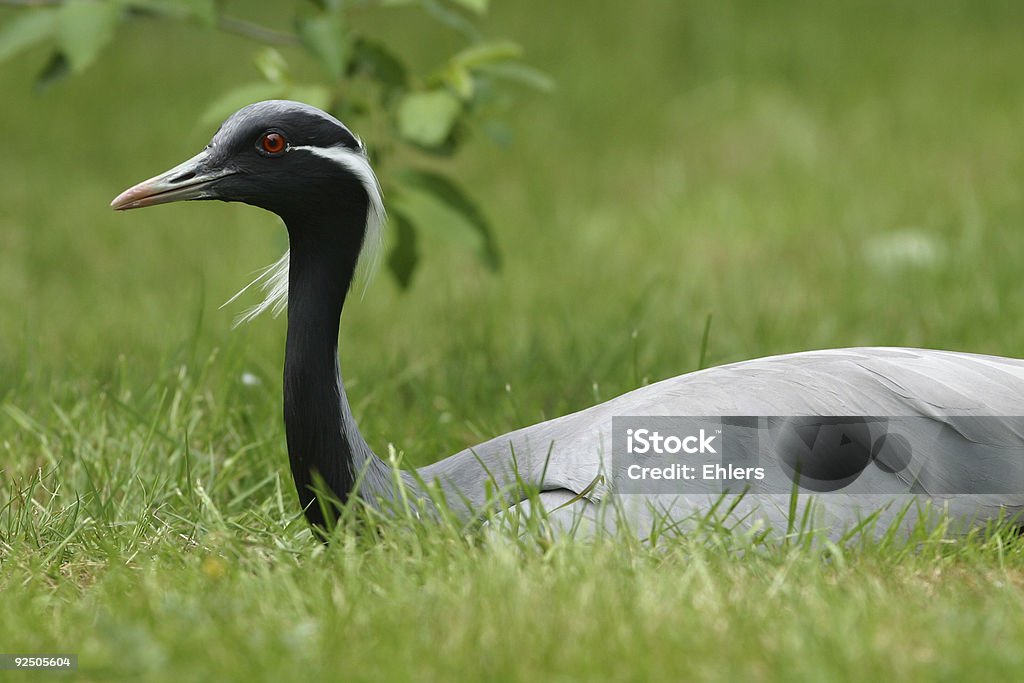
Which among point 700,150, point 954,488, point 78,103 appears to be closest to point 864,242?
point 700,150

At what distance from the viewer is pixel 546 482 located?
3.38m

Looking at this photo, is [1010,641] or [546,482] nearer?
[1010,641]

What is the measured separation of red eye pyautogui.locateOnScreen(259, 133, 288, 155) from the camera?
345 cm

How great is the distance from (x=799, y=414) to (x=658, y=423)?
0.36m

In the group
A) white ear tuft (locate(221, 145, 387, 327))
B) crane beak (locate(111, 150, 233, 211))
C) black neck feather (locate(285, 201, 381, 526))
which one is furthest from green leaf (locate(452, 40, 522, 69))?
crane beak (locate(111, 150, 233, 211))

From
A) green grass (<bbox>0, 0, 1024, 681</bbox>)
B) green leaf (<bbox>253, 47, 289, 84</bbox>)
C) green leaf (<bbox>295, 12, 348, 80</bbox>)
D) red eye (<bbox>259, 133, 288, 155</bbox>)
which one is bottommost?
green grass (<bbox>0, 0, 1024, 681</bbox>)

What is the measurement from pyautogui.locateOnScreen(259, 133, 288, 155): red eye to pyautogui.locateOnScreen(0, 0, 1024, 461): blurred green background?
50.6 inches

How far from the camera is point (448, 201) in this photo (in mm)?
4891

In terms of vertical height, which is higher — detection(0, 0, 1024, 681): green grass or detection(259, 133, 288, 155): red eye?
detection(259, 133, 288, 155): red eye

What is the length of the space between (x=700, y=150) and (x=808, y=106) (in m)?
1.04

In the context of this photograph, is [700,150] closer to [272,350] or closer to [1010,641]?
[272,350]

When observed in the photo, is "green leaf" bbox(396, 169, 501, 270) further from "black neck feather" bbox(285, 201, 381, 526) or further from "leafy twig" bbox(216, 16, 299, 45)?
"black neck feather" bbox(285, 201, 381, 526)

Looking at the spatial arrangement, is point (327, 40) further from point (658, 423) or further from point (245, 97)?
point (658, 423)

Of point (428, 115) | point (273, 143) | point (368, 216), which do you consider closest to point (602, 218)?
point (428, 115)
